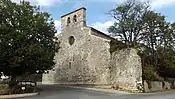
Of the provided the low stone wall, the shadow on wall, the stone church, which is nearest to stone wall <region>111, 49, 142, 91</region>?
the stone church

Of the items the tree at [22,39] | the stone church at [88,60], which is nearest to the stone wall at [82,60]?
the stone church at [88,60]

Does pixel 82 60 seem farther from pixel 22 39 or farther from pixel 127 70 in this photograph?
pixel 22 39

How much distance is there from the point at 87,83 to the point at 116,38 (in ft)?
22.3

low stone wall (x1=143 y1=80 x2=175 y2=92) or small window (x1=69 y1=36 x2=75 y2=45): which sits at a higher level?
small window (x1=69 y1=36 x2=75 y2=45)

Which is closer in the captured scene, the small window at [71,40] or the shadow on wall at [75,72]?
the shadow on wall at [75,72]

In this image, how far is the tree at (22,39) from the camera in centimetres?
2172

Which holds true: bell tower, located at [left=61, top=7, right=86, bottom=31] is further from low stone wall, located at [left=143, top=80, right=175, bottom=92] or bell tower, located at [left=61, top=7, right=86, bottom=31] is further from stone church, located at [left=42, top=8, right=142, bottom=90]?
low stone wall, located at [left=143, top=80, right=175, bottom=92]

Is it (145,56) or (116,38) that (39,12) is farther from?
(145,56)

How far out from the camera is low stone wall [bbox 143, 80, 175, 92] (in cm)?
2793

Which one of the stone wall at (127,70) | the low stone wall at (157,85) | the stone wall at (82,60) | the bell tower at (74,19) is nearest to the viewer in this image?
the stone wall at (127,70)

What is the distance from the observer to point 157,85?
29.9m

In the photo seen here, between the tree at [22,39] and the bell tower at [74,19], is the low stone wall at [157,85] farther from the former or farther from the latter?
the bell tower at [74,19]

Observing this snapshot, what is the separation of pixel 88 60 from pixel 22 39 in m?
12.9

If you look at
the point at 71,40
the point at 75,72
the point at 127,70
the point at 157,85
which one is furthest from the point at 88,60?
the point at 157,85
